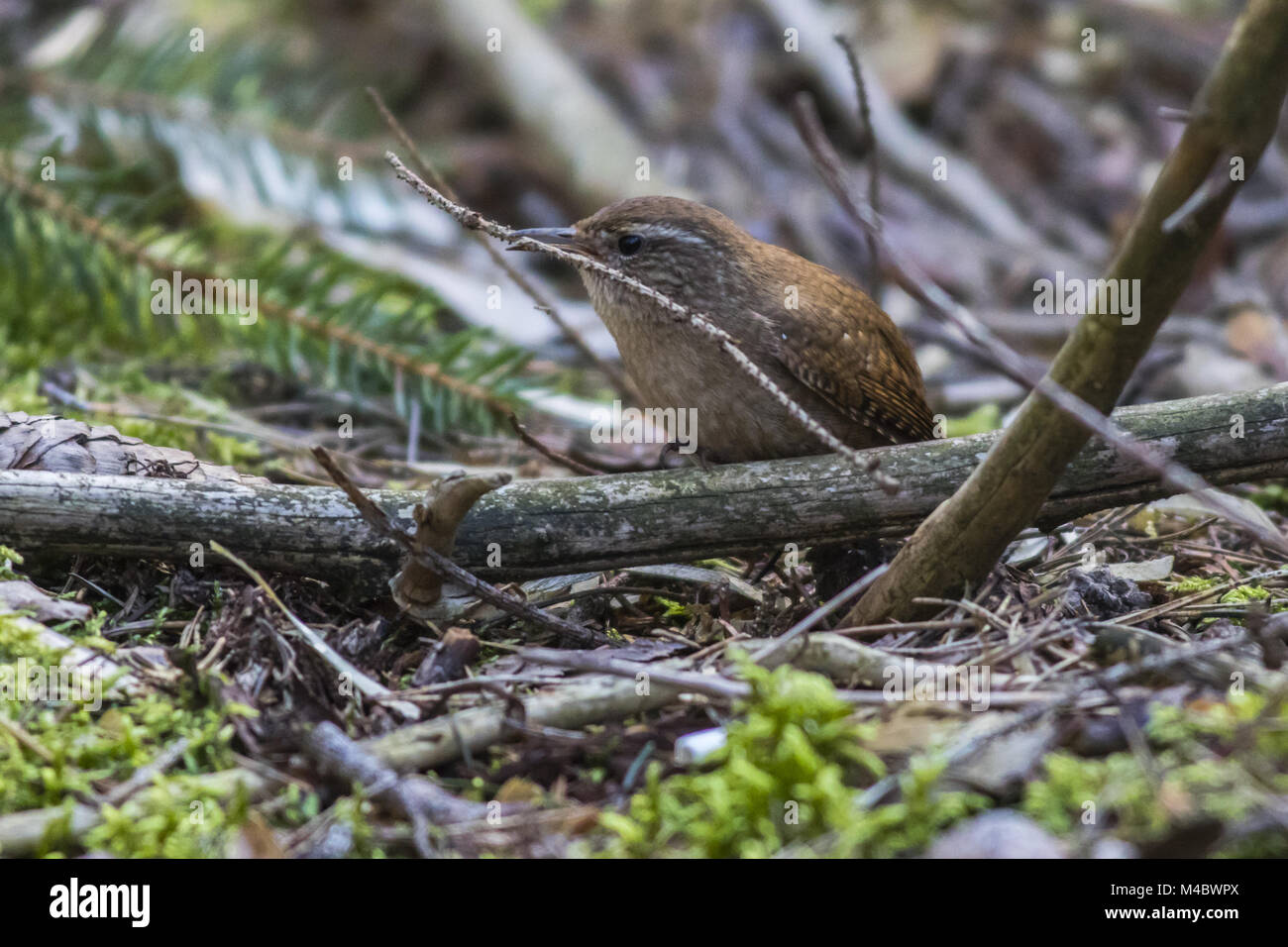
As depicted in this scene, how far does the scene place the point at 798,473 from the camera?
3.52 m

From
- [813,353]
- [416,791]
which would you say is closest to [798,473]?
[813,353]

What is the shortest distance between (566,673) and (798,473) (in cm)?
98

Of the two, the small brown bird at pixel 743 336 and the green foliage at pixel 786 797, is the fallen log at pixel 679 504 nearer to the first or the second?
the small brown bird at pixel 743 336

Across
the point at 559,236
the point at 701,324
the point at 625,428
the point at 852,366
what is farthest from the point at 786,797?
the point at 625,428

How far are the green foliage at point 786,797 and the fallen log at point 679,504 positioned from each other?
1055 mm

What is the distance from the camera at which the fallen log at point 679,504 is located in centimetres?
325

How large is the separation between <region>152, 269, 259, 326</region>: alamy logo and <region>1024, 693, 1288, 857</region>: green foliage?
4.12 meters

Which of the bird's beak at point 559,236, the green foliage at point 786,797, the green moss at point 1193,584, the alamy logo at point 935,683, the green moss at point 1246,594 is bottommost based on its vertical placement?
the green foliage at point 786,797

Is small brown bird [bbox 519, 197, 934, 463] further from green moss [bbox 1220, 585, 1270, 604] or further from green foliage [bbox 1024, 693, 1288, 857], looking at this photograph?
green foliage [bbox 1024, 693, 1288, 857]

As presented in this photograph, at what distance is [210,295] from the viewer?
5250mm

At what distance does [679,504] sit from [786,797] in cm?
134

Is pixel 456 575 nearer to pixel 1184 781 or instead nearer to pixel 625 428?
pixel 1184 781
